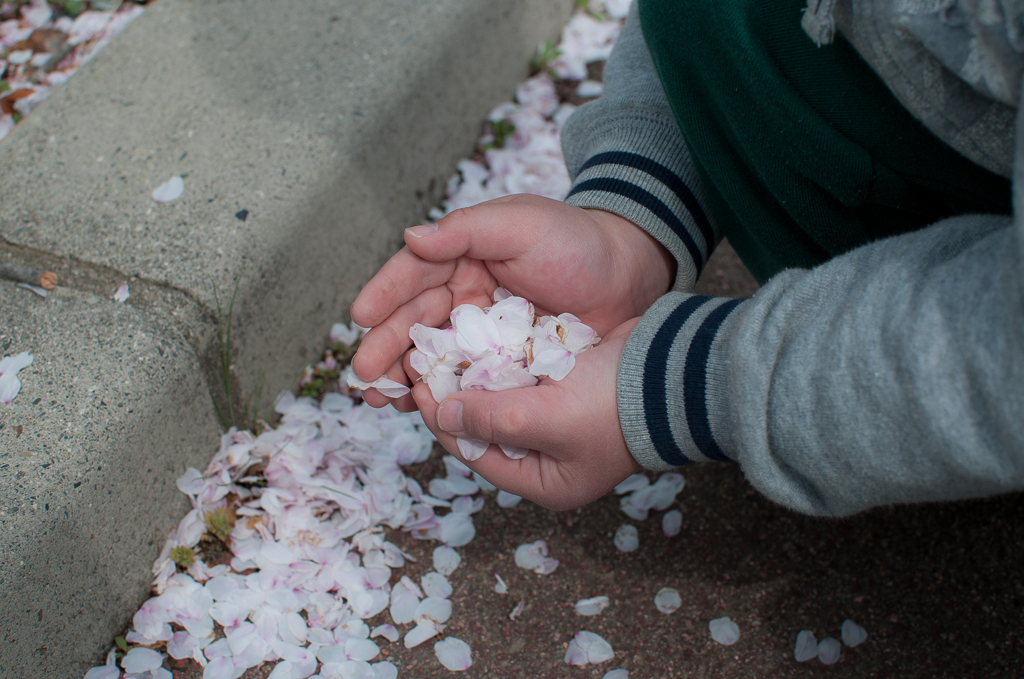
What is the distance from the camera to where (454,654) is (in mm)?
1302

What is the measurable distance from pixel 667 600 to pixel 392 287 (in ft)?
2.42

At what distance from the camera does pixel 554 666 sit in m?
1.29

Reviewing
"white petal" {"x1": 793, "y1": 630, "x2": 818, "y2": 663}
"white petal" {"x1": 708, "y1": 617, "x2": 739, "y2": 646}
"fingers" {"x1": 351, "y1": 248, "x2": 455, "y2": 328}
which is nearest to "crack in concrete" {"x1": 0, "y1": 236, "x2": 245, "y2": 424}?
"fingers" {"x1": 351, "y1": 248, "x2": 455, "y2": 328}

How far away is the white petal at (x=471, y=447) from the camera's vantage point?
116 cm

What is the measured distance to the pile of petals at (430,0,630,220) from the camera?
2.11 metres

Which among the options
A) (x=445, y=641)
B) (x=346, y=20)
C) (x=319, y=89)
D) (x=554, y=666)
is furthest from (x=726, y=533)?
(x=346, y=20)

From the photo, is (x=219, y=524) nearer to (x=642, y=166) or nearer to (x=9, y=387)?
(x=9, y=387)

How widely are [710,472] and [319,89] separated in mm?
1240

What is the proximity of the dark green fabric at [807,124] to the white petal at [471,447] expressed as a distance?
59 centimetres

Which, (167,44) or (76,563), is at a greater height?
(167,44)

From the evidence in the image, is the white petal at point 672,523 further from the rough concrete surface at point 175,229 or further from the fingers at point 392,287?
the rough concrete surface at point 175,229

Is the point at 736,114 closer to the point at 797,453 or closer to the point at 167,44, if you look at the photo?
the point at 797,453

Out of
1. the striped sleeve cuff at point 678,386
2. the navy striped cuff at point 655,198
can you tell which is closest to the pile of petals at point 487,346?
the striped sleeve cuff at point 678,386

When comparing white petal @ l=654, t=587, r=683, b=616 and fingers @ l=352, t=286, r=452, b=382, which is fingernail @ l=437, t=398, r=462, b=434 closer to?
fingers @ l=352, t=286, r=452, b=382
